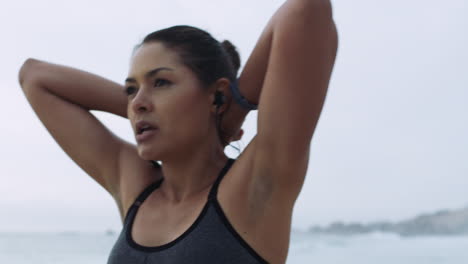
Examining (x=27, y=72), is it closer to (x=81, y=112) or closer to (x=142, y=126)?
(x=81, y=112)

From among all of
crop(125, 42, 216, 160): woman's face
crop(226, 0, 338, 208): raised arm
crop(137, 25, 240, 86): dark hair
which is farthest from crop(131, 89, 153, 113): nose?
crop(226, 0, 338, 208): raised arm

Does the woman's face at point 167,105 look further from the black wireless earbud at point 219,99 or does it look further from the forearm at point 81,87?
the forearm at point 81,87

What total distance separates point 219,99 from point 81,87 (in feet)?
1.39

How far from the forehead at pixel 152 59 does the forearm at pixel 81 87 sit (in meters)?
0.22

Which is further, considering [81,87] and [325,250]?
[325,250]

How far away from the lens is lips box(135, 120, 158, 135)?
4.01 ft

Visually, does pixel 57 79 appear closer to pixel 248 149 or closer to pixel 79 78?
pixel 79 78

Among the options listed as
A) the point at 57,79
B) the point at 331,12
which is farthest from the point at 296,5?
the point at 57,79

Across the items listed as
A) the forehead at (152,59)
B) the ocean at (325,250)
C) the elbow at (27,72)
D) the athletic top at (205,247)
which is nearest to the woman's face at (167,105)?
the forehead at (152,59)

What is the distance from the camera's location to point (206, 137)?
1.29 metres

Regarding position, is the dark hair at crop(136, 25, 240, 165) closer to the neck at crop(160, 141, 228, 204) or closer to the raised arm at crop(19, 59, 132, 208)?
the neck at crop(160, 141, 228, 204)

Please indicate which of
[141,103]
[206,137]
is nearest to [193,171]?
[206,137]

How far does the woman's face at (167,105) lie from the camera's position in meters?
1.22

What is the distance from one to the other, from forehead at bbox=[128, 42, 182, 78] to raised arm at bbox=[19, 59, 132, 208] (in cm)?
23
